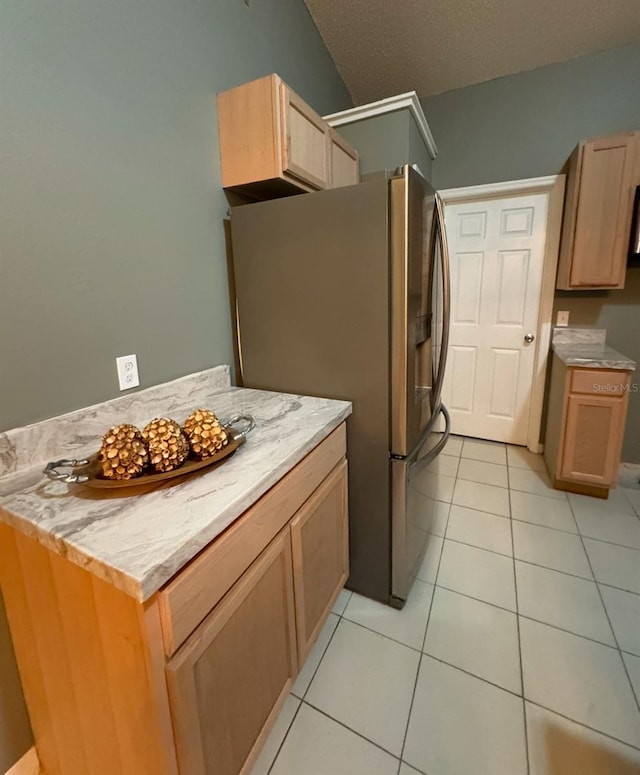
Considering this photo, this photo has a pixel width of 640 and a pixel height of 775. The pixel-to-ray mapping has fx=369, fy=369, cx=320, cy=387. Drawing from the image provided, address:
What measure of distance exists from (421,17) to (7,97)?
7.74 feet

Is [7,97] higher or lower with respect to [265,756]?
higher

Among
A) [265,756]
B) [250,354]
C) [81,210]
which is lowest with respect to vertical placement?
[265,756]

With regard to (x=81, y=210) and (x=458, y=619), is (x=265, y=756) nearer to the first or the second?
(x=458, y=619)

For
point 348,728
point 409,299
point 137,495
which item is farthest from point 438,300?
point 348,728

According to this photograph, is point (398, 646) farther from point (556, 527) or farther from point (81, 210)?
point (81, 210)

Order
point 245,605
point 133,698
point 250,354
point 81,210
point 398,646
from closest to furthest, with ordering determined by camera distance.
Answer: point 133,698
point 245,605
point 81,210
point 398,646
point 250,354

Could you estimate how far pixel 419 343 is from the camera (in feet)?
4.64

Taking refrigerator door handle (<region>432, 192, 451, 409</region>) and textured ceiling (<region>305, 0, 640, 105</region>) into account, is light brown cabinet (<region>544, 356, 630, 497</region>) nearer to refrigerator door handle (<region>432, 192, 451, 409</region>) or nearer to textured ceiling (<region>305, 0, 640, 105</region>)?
refrigerator door handle (<region>432, 192, 451, 409</region>)

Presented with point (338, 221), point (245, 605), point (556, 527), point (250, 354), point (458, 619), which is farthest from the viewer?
point (556, 527)

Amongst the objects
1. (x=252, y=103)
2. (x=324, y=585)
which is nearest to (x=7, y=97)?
(x=252, y=103)

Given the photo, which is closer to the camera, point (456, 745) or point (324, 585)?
point (456, 745)

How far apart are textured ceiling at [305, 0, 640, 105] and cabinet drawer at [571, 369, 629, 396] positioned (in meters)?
2.07

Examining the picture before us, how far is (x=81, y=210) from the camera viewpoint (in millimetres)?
1097

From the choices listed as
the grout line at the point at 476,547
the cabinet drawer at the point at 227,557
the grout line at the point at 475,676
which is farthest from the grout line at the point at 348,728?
the grout line at the point at 476,547
